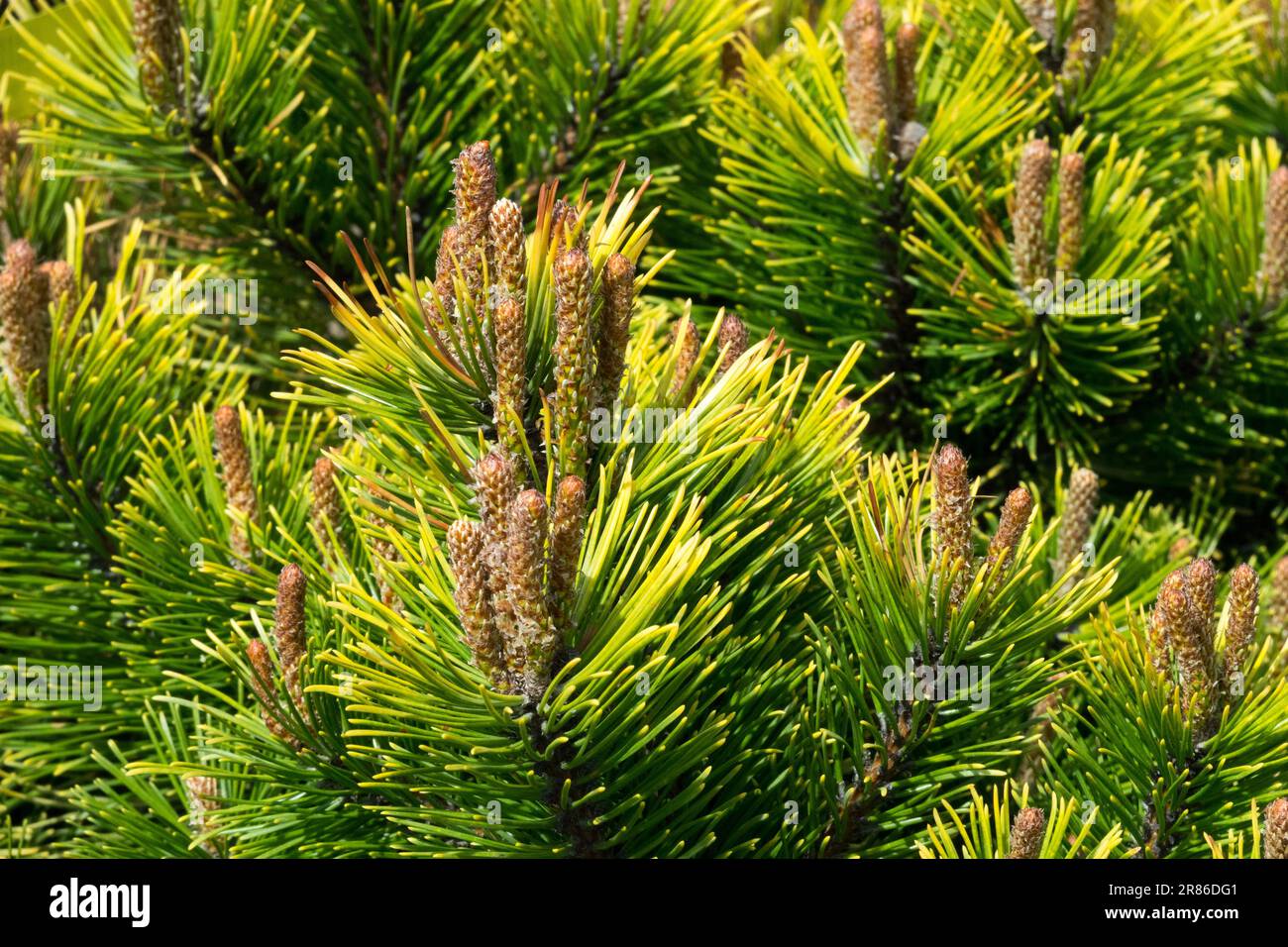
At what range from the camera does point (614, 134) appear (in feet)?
4.24

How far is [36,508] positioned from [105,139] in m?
0.34
